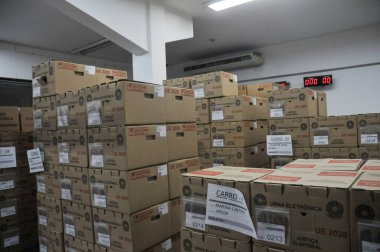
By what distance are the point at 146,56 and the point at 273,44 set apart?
3566mm

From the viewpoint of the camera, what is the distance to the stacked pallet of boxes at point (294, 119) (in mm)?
2697

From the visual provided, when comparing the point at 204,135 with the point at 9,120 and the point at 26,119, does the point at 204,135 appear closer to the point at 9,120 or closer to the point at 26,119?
the point at 26,119

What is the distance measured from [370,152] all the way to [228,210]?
2.00 metres

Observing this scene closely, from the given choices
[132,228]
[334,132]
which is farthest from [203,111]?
[132,228]

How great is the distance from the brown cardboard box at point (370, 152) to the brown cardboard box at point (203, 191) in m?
1.70

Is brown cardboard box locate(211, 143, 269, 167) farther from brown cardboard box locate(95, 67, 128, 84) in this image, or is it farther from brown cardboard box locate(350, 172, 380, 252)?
brown cardboard box locate(350, 172, 380, 252)

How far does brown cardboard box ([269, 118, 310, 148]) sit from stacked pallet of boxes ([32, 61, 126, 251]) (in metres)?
1.73

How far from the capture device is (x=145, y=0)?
3574 millimetres

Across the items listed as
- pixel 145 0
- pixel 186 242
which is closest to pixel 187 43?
pixel 145 0

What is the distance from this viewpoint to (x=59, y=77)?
2098mm

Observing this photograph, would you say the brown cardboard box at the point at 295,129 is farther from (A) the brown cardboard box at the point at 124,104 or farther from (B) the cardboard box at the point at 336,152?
(A) the brown cardboard box at the point at 124,104

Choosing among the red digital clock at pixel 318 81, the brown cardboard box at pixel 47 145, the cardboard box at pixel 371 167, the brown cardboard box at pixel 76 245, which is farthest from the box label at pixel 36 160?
the red digital clock at pixel 318 81

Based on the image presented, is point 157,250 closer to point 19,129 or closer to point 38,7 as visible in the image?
point 19,129

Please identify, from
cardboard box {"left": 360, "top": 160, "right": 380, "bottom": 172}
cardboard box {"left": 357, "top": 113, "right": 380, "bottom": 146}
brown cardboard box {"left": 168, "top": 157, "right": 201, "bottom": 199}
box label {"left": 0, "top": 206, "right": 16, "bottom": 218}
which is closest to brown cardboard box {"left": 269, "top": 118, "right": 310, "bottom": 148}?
cardboard box {"left": 357, "top": 113, "right": 380, "bottom": 146}
